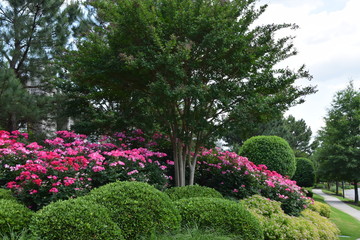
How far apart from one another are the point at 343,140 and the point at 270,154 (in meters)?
11.0

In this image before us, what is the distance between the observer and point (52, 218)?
3.24 meters

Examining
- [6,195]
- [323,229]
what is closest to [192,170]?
[323,229]

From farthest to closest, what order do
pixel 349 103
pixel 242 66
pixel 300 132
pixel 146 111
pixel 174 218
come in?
pixel 300 132 < pixel 349 103 < pixel 146 111 < pixel 242 66 < pixel 174 218

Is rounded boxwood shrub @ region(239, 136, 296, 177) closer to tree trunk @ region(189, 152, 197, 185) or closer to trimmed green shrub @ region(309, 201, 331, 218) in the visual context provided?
trimmed green shrub @ region(309, 201, 331, 218)

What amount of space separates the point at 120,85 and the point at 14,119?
449cm

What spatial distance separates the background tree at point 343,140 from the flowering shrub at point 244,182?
13948mm

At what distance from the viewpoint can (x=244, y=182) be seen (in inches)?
317

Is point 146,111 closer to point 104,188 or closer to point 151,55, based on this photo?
point 151,55

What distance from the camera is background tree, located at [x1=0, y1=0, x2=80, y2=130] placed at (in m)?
10.5

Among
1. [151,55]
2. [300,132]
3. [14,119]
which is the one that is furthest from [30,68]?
[300,132]

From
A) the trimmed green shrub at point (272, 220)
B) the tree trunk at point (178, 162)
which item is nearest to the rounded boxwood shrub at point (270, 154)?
the tree trunk at point (178, 162)

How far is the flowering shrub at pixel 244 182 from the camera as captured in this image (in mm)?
7895

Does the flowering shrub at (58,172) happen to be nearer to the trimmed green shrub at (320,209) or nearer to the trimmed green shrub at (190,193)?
the trimmed green shrub at (190,193)

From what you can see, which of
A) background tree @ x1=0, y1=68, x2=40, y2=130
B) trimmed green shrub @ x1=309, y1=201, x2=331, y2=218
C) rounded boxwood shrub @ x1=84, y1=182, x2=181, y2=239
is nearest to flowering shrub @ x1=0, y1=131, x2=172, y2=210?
rounded boxwood shrub @ x1=84, y1=182, x2=181, y2=239
